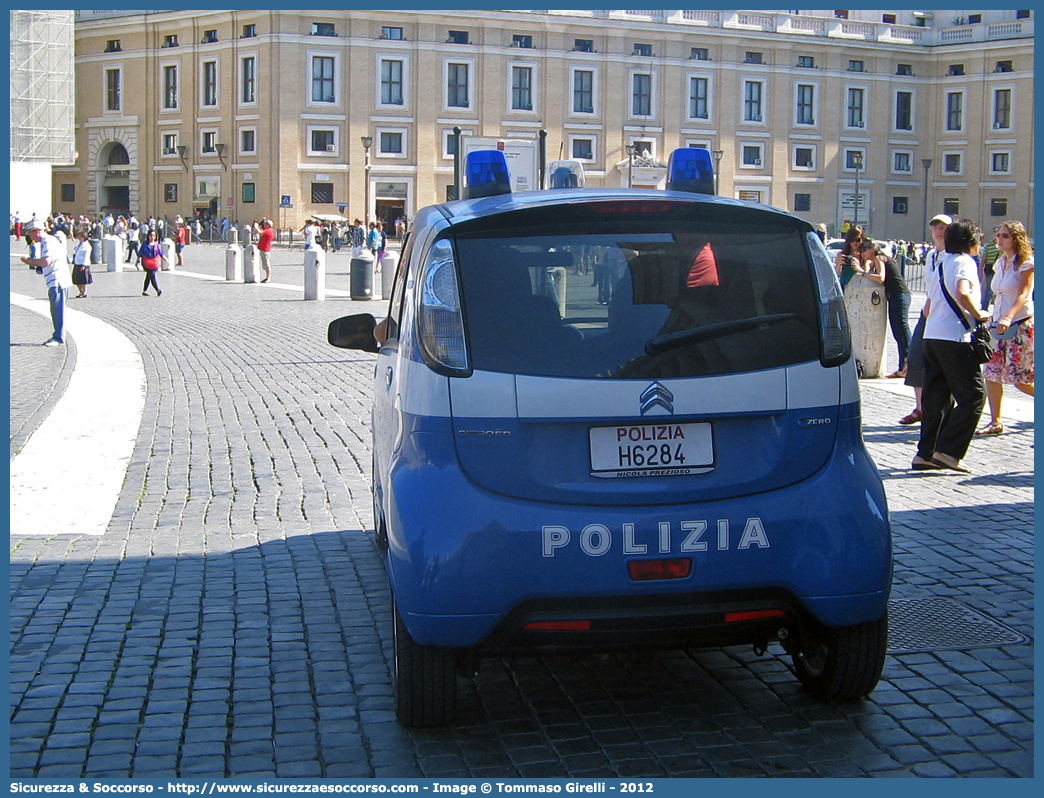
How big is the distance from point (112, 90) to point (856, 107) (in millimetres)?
46157

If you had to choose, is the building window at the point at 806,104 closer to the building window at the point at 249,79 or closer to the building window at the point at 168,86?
the building window at the point at 249,79

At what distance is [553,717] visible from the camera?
4.12m

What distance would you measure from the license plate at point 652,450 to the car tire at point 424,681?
734 millimetres

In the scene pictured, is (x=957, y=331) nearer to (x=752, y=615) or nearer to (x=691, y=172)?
(x=691, y=172)

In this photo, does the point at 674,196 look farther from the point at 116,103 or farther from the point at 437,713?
the point at 116,103

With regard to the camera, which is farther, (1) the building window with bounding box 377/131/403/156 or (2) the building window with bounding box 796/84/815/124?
(2) the building window with bounding box 796/84/815/124

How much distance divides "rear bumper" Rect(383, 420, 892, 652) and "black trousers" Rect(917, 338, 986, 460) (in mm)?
4568

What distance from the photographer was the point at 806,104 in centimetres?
8256

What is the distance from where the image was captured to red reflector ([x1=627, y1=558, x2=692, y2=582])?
3.72 m

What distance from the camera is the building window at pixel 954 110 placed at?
8669 cm

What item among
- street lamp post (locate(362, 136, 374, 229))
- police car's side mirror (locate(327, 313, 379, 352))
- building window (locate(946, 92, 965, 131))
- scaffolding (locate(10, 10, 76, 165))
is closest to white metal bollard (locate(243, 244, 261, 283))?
police car's side mirror (locate(327, 313, 379, 352))

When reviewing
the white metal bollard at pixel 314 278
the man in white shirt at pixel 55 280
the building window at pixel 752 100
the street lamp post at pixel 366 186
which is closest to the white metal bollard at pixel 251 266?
the white metal bollard at pixel 314 278

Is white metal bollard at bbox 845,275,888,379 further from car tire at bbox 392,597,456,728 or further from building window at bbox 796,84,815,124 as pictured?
building window at bbox 796,84,815,124

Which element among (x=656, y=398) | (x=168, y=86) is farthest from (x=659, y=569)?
(x=168, y=86)
